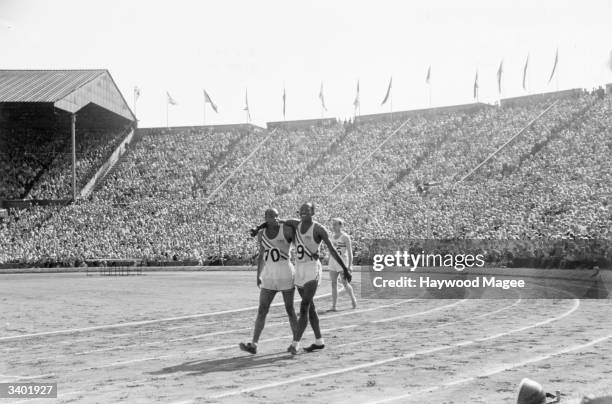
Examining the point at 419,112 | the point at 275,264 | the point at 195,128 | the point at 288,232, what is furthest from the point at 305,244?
the point at 195,128

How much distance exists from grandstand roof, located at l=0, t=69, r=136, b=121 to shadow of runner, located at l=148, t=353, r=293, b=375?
4950 centimetres

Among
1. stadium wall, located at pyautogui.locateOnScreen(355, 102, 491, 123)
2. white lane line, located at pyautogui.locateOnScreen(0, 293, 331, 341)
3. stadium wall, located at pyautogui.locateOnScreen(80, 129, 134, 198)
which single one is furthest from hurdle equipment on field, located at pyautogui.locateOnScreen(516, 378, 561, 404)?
stadium wall, located at pyautogui.locateOnScreen(80, 129, 134, 198)

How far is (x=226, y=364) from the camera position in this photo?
31.0 feet

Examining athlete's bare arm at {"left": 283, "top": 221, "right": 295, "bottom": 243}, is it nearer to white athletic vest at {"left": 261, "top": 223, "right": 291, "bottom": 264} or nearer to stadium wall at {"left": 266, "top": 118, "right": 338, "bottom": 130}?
white athletic vest at {"left": 261, "top": 223, "right": 291, "bottom": 264}

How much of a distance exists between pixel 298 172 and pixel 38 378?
4955 centimetres

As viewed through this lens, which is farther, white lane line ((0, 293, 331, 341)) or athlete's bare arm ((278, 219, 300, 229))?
white lane line ((0, 293, 331, 341))

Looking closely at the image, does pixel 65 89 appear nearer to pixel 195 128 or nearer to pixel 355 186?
pixel 195 128

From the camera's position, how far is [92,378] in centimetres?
853

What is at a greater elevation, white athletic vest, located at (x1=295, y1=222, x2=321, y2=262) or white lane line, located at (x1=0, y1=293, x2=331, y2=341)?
white athletic vest, located at (x1=295, y1=222, x2=321, y2=262)

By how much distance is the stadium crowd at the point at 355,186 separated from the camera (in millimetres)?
42031

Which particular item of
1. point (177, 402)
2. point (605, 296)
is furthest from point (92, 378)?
point (605, 296)

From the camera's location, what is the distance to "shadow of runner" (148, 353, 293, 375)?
8.98 metres

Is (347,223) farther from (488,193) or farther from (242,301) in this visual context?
(242,301)

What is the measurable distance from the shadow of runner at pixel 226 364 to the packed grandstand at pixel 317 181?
2408cm
